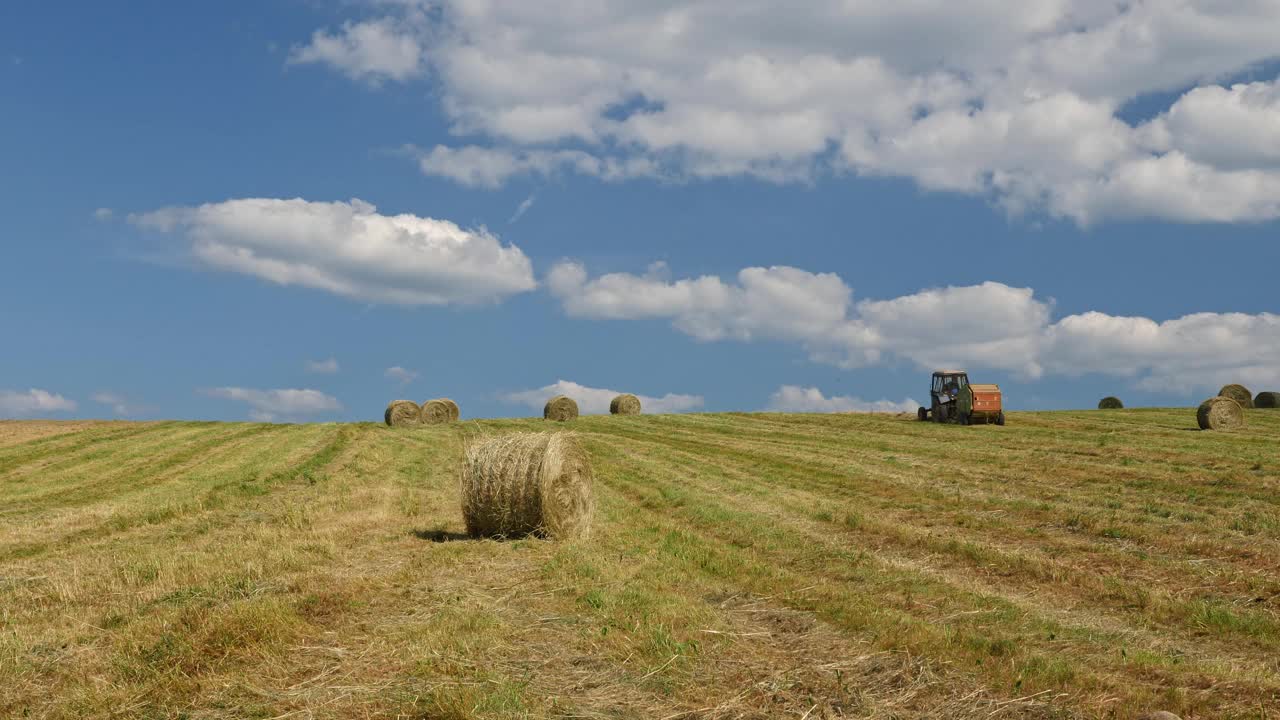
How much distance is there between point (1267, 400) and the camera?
2009 inches

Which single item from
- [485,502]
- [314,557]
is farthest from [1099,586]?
[314,557]

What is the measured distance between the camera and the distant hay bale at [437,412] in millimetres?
46781

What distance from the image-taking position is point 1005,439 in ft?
112

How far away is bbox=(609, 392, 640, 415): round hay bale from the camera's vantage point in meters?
52.9

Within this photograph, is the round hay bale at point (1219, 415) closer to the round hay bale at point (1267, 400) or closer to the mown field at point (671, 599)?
the round hay bale at point (1267, 400)

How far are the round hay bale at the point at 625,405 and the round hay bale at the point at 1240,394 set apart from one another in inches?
1242

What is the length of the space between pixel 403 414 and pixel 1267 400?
4569 cm

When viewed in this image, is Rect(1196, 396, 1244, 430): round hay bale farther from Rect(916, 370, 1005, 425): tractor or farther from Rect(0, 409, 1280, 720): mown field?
Rect(0, 409, 1280, 720): mown field

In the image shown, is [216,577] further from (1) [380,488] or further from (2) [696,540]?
(1) [380,488]

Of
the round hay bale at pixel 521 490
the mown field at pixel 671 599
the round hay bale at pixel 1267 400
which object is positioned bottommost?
the mown field at pixel 671 599

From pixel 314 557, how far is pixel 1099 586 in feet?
33.5

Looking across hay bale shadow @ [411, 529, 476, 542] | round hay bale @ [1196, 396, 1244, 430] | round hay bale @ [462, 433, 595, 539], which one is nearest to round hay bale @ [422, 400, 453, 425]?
hay bale shadow @ [411, 529, 476, 542]

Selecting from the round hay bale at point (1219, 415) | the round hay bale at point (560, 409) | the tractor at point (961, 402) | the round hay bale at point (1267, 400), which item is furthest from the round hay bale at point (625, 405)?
the round hay bale at point (1267, 400)

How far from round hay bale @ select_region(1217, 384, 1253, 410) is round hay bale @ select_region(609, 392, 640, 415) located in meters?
31.6
